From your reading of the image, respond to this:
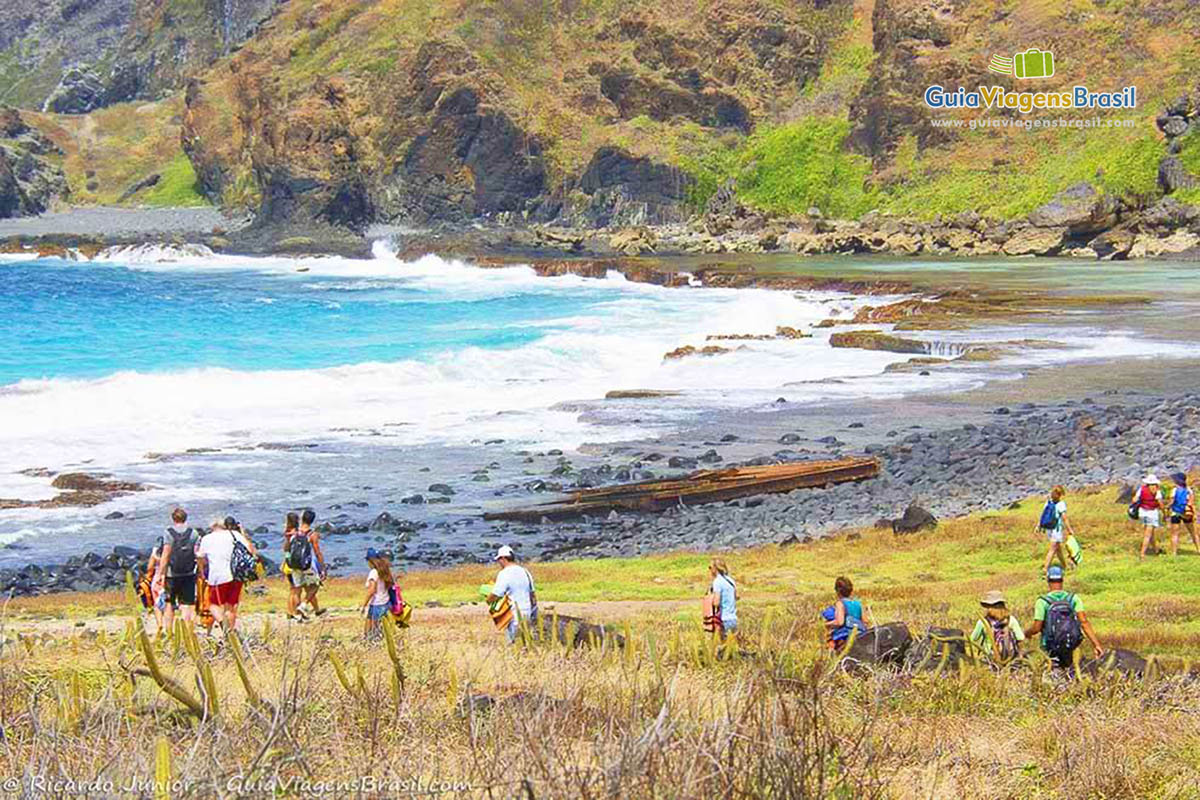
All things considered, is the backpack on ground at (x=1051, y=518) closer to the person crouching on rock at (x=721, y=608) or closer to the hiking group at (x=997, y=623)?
the hiking group at (x=997, y=623)

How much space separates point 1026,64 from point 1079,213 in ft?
91.5

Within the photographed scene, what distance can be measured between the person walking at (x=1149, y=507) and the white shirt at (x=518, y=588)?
823cm

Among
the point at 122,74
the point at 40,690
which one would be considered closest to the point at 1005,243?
the point at 40,690

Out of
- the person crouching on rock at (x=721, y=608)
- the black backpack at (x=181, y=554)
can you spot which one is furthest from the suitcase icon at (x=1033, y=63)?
the black backpack at (x=181, y=554)

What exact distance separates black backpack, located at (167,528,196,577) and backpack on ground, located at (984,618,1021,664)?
746 cm

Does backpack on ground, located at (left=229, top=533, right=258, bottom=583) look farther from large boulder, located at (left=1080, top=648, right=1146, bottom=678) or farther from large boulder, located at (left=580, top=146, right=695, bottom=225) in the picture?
large boulder, located at (left=580, top=146, right=695, bottom=225)

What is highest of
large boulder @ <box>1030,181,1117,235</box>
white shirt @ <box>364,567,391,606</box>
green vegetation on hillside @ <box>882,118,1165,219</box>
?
green vegetation on hillside @ <box>882,118,1165,219</box>

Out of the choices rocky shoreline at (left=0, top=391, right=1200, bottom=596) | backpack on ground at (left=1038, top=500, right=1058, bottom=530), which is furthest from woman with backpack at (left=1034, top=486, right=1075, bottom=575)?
rocky shoreline at (left=0, top=391, right=1200, bottom=596)

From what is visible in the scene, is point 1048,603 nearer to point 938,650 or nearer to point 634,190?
point 938,650

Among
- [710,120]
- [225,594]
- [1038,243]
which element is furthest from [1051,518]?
[710,120]

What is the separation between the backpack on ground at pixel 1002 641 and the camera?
10117mm

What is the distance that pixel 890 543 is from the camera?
18.1 m

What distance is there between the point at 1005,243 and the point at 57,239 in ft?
246

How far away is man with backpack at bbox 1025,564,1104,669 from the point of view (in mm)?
10102
